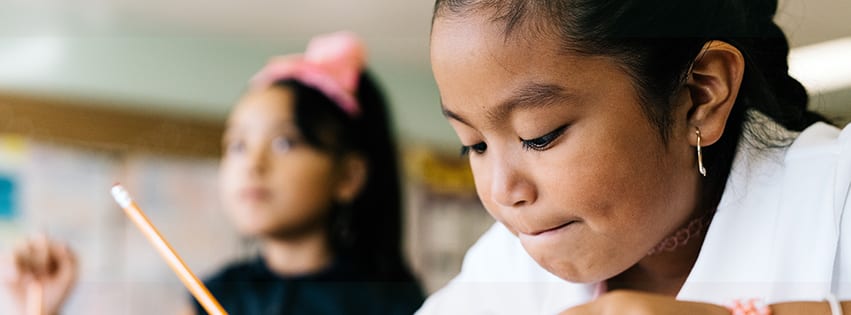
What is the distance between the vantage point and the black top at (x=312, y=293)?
0.92m

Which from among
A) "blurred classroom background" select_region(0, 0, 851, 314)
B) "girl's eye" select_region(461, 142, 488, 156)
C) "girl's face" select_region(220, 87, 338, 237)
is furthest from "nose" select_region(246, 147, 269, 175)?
"blurred classroom background" select_region(0, 0, 851, 314)

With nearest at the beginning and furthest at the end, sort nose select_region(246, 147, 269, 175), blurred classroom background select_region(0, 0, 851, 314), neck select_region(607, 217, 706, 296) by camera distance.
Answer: neck select_region(607, 217, 706, 296) → nose select_region(246, 147, 269, 175) → blurred classroom background select_region(0, 0, 851, 314)

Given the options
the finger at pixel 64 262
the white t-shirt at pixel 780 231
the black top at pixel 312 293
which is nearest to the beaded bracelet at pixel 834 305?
the white t-shirt at pixel 780 231

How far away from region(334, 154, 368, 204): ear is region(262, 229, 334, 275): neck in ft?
0.14

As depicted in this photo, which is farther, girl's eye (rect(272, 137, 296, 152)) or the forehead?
girl's eye (rect(272, 137, 296, 152))

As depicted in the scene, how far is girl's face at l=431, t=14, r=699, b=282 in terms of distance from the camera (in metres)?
0.31

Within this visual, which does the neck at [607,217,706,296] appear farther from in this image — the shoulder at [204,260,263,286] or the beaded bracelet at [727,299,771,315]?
the shoulder at [204,260,263,286]

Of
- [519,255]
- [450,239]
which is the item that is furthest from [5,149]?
[519,255]

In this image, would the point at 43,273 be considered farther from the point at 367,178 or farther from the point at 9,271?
the point at 367,178

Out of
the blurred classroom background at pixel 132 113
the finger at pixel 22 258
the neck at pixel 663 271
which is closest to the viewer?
the neck at pixel 663 271

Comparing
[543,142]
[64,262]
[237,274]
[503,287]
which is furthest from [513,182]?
[237,274]

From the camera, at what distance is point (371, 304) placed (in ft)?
2.99

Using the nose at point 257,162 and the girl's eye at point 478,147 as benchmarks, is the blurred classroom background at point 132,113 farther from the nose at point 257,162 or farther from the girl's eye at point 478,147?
the girl's eye at point 478,147

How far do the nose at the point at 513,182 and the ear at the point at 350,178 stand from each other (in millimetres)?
644
